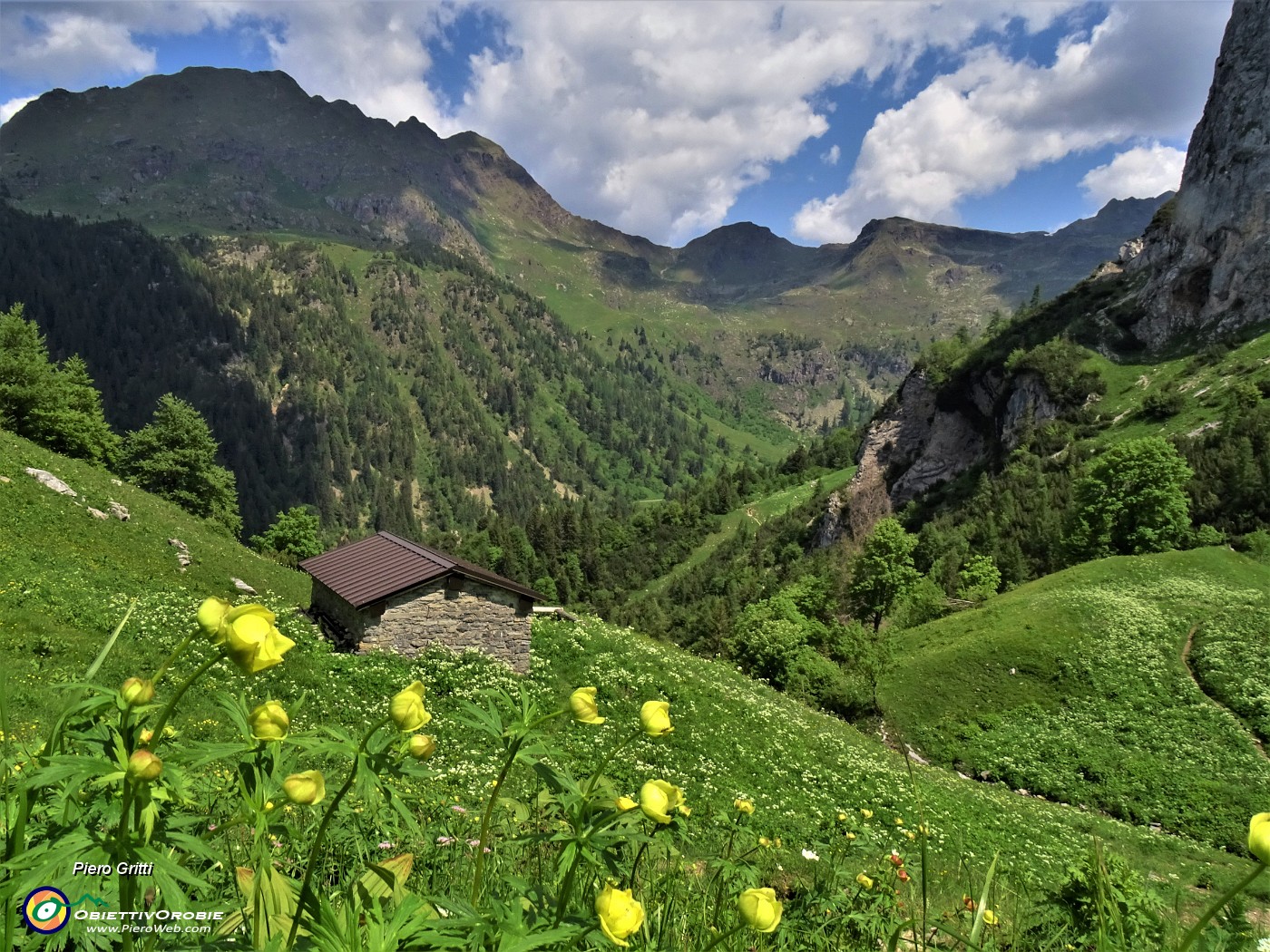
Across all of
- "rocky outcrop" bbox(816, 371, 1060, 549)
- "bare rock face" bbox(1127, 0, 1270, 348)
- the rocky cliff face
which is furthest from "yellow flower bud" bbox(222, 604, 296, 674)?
"bare rock face" bbox(1127, 0, 1270, 348)

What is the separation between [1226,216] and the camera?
86812 mm

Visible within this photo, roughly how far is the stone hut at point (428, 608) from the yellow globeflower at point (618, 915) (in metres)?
17.6

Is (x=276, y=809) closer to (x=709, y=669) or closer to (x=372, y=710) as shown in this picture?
(x=372, y=710)

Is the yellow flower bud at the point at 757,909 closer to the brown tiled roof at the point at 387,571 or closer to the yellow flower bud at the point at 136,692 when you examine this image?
the yellow flower bud at the point at 136,692

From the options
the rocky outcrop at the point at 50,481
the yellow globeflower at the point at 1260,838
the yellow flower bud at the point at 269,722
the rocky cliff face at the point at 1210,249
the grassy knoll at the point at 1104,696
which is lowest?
the grassy knoll at the point at 1104,696

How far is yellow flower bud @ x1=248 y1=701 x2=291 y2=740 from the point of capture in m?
2.07

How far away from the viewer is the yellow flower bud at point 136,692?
75.9 inches

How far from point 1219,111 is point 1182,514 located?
79.3m

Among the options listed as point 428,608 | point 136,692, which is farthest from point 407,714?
point 428,608

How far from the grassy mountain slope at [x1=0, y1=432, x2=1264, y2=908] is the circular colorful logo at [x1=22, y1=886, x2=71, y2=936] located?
767 centimetres

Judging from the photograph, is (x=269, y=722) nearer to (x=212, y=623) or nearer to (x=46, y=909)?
(x=212, y=623)

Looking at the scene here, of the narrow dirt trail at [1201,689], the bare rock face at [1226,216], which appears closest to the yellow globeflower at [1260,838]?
the narrow dirt trail at [1201,689]

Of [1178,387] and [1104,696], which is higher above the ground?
[1178,387]

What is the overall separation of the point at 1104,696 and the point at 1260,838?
112ft
